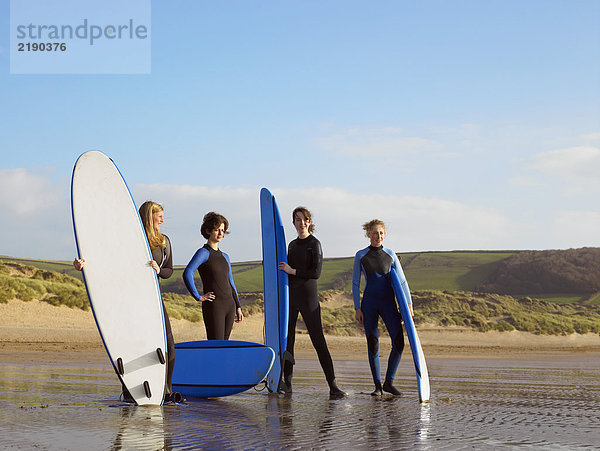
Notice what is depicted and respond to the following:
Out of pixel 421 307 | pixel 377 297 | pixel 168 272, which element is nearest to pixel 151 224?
pixel 168 272

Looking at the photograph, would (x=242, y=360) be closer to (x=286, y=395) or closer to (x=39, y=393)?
(x=286, y=395)

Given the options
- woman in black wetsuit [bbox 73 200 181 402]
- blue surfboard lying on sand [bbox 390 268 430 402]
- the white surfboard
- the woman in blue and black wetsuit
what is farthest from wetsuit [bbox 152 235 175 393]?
blue surfboard lying on sand [bbox 390 268 430 402]

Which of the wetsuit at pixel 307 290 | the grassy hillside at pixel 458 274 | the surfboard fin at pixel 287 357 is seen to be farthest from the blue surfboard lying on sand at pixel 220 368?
the grassy hillside at pixel 458 274

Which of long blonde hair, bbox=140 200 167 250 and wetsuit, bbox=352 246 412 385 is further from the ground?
long blonde hair, bbox=140 200 167 250

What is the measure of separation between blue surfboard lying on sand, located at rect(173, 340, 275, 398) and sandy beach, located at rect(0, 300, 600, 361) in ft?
23.2

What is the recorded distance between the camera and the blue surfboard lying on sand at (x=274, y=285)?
25.5ft

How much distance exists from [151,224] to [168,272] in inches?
20.0

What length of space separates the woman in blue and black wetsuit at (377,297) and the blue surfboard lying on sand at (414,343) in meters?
0.16

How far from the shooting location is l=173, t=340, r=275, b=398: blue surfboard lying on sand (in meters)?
7.21

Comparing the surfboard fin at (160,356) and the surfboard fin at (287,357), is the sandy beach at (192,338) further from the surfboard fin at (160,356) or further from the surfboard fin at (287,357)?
the surfboard fin at (160,356)

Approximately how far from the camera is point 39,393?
711 centimetres

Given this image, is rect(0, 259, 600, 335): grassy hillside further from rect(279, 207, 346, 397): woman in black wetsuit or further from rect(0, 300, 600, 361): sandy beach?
rect(279, 207, 346, 397): woman in black wetsuit

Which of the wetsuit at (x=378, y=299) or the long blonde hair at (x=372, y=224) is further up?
the long blonde hair at (x=372, y=224)

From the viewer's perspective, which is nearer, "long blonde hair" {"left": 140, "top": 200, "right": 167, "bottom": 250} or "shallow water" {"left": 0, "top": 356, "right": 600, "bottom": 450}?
"shallow water" {"left": 0, "top": 356, "right": 600, "bottom": 450}
